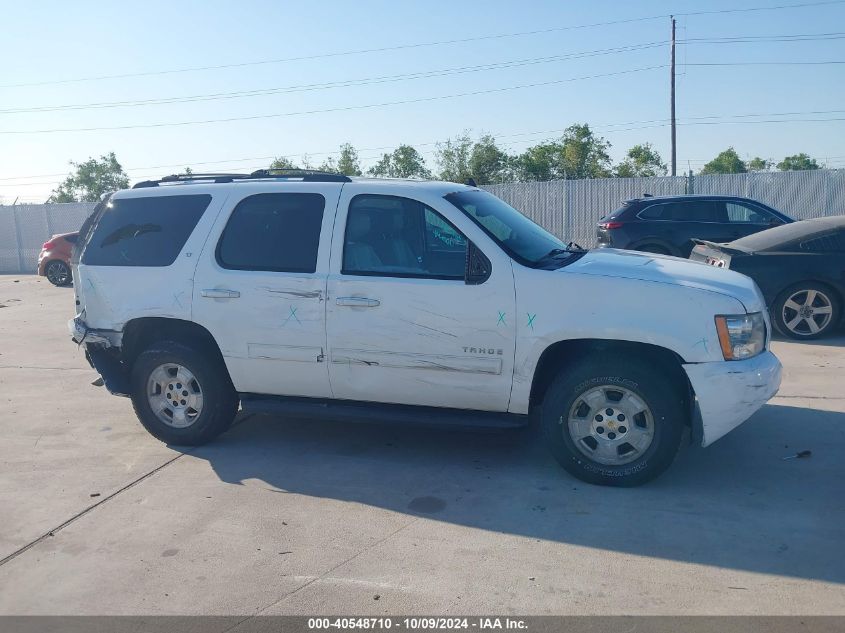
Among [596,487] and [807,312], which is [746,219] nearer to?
[807,312]

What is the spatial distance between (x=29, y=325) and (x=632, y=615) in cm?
1233

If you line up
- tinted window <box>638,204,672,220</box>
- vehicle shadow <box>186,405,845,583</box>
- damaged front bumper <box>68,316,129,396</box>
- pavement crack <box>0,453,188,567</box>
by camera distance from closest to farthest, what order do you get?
vehicle shadow <box>186,405,845,583</box>, pavement crack <box>0,453,188,567</box>, damaged front bumper <box>68,316,129,396</box>, tinted window <box>638,204,672,220</box>

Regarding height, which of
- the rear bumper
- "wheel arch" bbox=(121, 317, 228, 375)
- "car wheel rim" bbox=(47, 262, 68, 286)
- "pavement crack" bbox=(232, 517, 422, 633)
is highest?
"wheel arch" bbox=(121, 317, 228, 375)

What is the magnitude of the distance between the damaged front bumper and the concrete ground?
1.66 ft

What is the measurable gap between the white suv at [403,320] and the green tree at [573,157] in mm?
32550

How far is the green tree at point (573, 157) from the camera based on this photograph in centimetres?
3806

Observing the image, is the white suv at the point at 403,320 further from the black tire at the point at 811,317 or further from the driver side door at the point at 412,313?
the black tire at the point at 811,317

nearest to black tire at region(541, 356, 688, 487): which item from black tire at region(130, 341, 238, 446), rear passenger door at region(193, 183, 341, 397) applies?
rear passenger door at region(193, 183, 341, 397)

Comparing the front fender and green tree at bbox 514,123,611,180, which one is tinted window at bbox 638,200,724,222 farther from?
green tree at bbox 514,123,611,180

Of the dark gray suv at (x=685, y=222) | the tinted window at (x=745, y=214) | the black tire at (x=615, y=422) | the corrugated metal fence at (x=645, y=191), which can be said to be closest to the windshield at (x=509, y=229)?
the black tire at (x=615, y=422)

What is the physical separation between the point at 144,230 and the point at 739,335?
4452 mm

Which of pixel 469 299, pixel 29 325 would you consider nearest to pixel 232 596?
pixel 469 299

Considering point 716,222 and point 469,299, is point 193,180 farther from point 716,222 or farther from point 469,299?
point 716,222

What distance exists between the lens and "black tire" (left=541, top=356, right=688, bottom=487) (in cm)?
516
